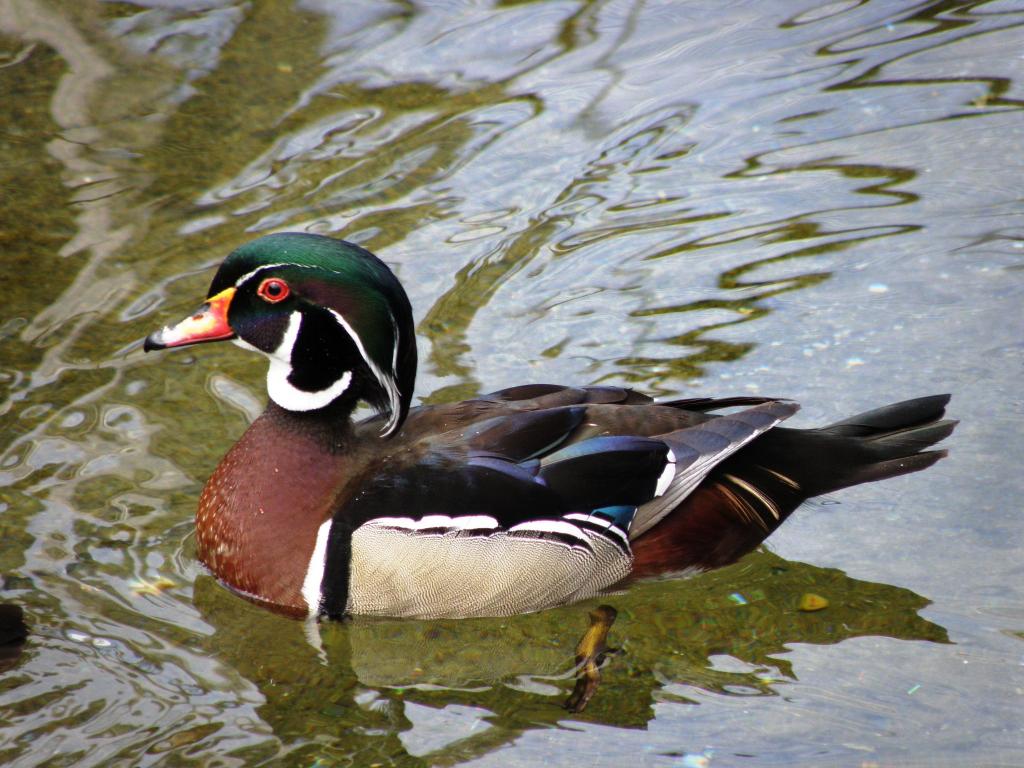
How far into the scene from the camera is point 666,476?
449 centimetres

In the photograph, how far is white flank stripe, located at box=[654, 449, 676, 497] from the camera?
14.7 feet

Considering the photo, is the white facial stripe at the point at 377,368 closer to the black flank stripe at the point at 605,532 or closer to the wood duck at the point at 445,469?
the wood duck at the point at 445,469

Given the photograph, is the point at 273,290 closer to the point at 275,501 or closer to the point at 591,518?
the point at 275,501

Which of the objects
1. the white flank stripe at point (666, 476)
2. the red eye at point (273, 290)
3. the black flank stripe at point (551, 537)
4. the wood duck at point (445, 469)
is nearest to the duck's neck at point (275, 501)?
the wood duck at point (445, 469)

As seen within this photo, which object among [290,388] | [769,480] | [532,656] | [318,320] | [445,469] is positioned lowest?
[532,656]

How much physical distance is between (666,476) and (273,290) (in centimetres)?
145

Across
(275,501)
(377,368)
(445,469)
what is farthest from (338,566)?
(377,368)

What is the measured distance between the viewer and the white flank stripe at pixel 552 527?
438cm

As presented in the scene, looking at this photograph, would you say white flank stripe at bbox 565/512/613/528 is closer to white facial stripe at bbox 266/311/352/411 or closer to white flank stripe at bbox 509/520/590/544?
white flank stripe at bbox 509/520/590/544

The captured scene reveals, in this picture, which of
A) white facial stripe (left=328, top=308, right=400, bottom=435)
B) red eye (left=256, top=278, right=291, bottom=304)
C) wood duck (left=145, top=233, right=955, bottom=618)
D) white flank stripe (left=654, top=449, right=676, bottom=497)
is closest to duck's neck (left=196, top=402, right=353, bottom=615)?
wood duck (left=145, top=233, right=955, bottom=618)

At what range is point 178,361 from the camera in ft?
19.4

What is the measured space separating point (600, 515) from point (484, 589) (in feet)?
1.49

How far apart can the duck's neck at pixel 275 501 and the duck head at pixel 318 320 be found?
0.12 metres

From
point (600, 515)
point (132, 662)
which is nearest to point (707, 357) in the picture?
point (600, 515)
